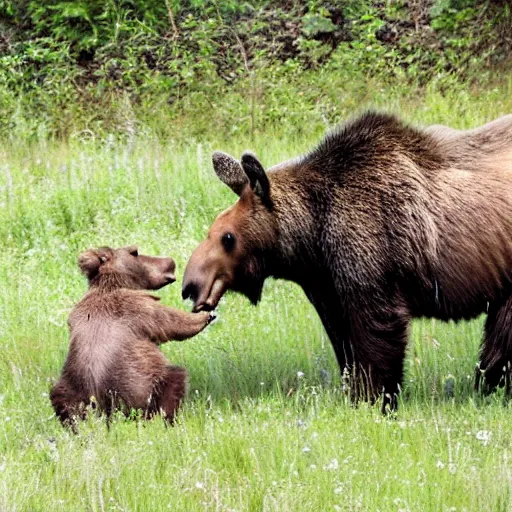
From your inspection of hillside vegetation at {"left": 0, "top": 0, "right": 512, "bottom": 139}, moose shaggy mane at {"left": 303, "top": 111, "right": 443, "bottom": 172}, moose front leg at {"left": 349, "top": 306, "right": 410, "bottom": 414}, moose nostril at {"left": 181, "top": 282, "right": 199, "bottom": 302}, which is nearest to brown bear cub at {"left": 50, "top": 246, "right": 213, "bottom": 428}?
moose nostril at {"left": 181, "top": 282, "right": 199, "bottom": 302}

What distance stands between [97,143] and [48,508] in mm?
9081

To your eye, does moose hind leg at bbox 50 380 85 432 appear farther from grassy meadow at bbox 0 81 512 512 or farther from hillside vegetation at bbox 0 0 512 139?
hillside vegetation at bbox 0 0 512 139

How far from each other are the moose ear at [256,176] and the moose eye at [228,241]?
31 centimetres

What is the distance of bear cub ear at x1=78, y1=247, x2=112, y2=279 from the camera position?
7.21 metres

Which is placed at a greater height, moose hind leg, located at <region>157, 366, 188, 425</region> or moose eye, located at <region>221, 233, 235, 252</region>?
moose eye, located at <region>221, 233, 235, 252</region>

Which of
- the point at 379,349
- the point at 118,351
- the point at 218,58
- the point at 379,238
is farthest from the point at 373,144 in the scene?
the point at 218,58

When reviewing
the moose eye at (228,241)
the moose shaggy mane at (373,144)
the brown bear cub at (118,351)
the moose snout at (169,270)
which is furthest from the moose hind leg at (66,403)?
the moose shaggy mane at (373,144)

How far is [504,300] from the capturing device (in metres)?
7.12

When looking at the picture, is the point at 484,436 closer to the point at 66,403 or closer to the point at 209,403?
the point at 209,403

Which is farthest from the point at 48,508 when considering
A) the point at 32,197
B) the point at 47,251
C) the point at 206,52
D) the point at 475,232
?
the point at 206,52

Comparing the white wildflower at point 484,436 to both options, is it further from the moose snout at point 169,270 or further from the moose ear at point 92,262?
the moose ear at point 92,262

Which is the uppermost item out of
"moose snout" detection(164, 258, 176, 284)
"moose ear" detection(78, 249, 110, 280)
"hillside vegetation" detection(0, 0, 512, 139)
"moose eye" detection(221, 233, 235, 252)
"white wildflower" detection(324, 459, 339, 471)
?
"hillside vegetation" detection(0, 0, 512, 139)

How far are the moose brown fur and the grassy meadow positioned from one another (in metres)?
0.43

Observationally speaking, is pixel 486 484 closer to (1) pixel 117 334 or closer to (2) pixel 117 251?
(1) pixel 117 334
